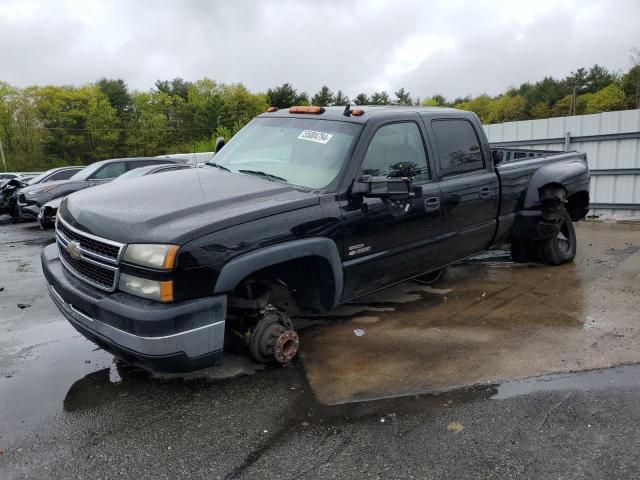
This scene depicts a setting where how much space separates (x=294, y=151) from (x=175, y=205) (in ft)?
4.17

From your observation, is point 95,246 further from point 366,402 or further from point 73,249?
point 366,402

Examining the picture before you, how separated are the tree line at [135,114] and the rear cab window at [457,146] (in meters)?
58.9

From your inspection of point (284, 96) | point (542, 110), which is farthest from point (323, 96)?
point (542, 110)

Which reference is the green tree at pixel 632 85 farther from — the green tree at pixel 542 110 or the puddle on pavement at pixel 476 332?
the puddle on pavement at pixel 476 332

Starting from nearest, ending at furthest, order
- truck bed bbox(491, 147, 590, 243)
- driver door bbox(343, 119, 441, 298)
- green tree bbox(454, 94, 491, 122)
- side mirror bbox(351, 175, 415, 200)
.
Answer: side mirror bbox(351, 175, 415, 200) → driver door bbox(343, 119, 441, 298) → truck bed bbox(491, 147, 590, 243) → green tree bbox(454, 94, 491, 122)

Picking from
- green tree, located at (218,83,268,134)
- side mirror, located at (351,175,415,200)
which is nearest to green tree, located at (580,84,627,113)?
green tree, located at (218,83,268,134)

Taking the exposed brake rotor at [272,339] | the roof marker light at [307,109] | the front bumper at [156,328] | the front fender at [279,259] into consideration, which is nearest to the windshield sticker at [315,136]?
the roof marker light at [307,109]

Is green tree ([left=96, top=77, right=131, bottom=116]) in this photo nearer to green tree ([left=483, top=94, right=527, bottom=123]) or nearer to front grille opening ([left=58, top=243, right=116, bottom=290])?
green tree ([left=483, top=94, right=527, bottom=123])

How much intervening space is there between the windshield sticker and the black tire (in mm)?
3534

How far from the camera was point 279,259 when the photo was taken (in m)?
3.29

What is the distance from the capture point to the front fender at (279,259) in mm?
3060

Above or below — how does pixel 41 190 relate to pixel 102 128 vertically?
below

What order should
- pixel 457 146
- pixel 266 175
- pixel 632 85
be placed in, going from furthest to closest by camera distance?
pixel 632 85 → pixel 457 146 → pixel 266 175

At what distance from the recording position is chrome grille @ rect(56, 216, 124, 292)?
3041mm
